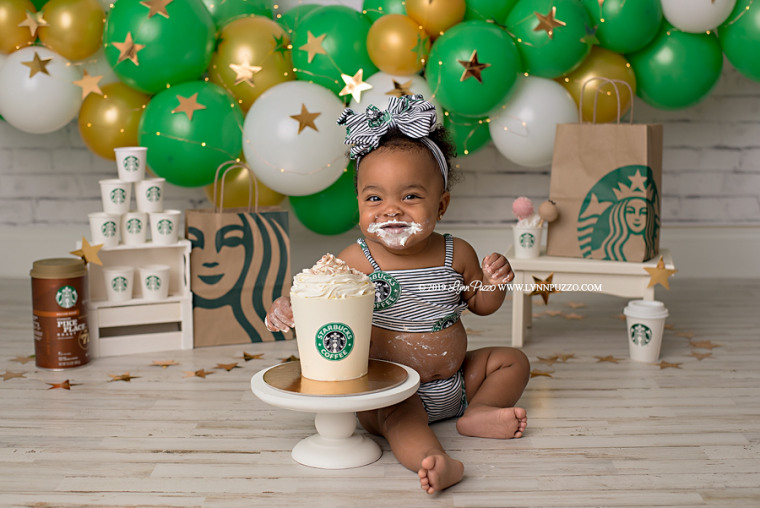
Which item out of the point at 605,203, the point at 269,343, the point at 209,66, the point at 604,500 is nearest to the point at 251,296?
the point at 269,343

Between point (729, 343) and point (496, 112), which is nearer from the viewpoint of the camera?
point (729, 343)

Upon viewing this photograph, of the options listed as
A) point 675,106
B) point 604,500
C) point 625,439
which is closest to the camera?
point 604,500

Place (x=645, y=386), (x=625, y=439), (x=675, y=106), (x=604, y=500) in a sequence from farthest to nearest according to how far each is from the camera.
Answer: (x=675, y=106) < (x=645, y=386) < (x=625, y=439) < (x=604, y=500)

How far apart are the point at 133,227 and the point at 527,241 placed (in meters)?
1.12

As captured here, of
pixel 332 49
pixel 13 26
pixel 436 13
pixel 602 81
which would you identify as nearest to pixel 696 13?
pixel 602 81

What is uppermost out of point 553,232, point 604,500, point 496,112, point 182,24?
point 182,24

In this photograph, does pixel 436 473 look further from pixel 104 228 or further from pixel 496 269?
pixel 104 228

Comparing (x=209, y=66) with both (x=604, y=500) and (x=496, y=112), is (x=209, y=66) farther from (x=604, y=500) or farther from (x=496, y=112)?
(x=604, y=500)

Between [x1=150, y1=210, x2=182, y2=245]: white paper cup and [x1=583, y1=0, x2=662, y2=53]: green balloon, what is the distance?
1.38 metres

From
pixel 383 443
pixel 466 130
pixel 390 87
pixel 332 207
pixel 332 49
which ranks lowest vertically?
pixel 383 443

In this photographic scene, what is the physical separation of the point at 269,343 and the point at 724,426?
128cm

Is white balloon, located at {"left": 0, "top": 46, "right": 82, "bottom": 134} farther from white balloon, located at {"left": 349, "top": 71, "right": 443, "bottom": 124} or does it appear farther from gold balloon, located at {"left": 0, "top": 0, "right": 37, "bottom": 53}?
white balloon, located at {"left": 349, "top": 71, "right": 443, "bottom": 124}

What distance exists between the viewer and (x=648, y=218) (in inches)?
91.3

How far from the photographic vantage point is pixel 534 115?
252cm
